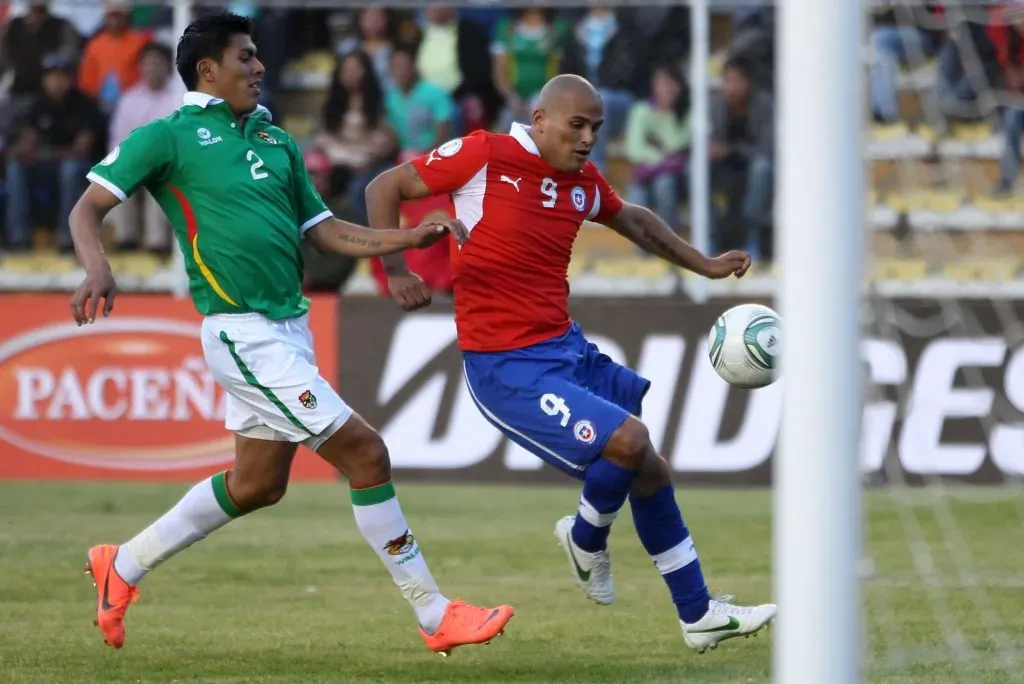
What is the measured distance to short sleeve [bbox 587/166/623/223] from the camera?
634 centimetres

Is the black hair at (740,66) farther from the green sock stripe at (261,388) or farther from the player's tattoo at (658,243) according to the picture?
the green sock stripe at (261,388)

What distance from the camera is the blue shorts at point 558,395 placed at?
5754 millimetres

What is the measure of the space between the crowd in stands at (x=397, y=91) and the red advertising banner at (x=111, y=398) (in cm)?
163

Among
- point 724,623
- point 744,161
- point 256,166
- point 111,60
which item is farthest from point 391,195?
point 111,60

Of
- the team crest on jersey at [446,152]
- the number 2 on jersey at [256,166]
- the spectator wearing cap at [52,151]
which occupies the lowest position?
the spectator wearing cap at [52,151]

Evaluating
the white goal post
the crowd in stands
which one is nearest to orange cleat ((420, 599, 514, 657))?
the white goal post

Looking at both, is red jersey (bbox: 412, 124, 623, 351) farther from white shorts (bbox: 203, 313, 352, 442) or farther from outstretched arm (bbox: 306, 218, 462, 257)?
white shorts (bbox: 203, 313, 352, 442)

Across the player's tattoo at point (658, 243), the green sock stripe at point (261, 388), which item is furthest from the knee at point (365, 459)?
the player's tattoo at point (658, 243)

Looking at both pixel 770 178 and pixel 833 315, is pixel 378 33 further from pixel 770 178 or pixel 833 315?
pixel 833 315

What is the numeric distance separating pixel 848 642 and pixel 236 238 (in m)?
3.34

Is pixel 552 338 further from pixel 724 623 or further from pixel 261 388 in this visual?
pixel 724 623

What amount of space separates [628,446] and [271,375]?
129 centimetres

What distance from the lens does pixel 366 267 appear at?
13523 mm

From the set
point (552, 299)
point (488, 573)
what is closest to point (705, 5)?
point (488, 573)
